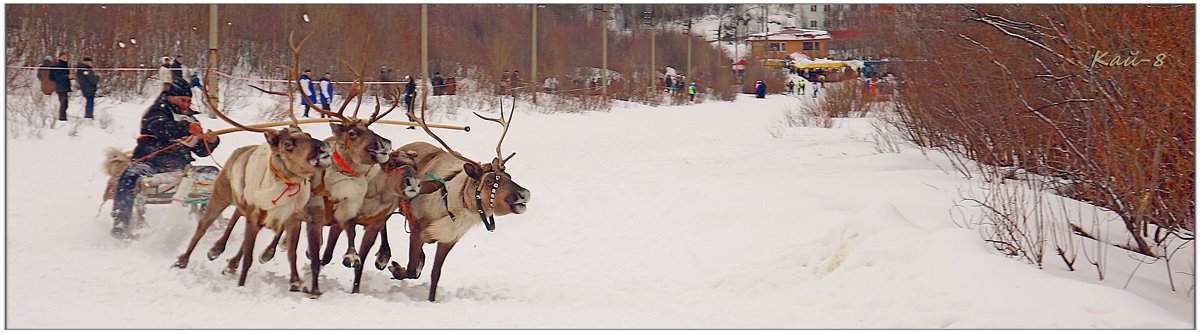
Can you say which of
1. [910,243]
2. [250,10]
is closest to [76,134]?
[250,10]

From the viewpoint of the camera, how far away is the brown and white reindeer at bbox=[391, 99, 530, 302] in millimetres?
6875

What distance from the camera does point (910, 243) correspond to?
25.5ft

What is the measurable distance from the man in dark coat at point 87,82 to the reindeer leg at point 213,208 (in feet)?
18.6

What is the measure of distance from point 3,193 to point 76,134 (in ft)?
14.0

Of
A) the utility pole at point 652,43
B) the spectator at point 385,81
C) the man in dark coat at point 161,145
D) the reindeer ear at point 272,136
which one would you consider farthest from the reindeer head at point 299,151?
the spectator at point 385,81

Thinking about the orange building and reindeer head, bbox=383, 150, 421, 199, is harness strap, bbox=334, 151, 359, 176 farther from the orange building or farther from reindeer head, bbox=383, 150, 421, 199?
the orange building

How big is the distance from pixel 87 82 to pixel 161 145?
566 cm

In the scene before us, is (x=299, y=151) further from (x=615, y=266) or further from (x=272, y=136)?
(x=615, y=266)

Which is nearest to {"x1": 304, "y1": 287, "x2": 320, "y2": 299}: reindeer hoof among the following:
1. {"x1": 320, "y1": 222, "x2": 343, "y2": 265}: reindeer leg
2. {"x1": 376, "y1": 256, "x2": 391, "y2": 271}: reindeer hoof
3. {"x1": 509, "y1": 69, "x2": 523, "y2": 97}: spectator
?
{"x1": 320, "y1": 222, "x2": 343, "y2": 265}: reindeer leg

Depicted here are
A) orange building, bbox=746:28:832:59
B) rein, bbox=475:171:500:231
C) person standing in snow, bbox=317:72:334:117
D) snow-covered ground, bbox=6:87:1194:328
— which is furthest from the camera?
person standing in snow, bbox=317:72:334:117

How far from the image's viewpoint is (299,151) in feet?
21.0

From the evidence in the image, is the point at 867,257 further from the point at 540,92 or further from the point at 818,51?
the point at 540,92

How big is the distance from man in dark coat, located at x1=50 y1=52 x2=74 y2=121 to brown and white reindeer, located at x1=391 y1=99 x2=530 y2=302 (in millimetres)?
7065

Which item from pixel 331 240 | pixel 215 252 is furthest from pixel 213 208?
pixel 331 240
